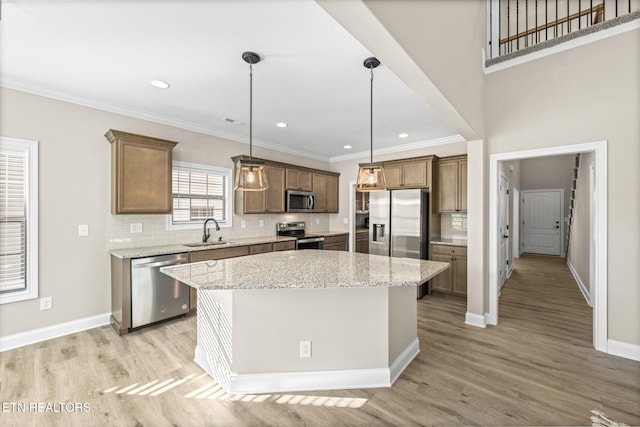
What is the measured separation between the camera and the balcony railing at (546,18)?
3.55 m

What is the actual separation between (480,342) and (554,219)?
745 centimetres

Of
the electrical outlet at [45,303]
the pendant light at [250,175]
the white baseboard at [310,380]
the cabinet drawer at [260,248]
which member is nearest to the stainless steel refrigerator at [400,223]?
the cabinet drawer at [260,248]

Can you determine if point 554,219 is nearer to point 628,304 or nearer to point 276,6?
point 628,304

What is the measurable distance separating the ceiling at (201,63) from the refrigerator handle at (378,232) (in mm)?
1658

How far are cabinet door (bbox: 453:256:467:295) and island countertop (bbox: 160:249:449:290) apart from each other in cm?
220

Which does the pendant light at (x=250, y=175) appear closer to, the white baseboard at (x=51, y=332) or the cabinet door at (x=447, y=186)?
the white baseboard at (x=51, y=332)

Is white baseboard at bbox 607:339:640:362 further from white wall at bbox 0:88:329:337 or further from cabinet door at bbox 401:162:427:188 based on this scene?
white wall at bbox 0:88:329:337

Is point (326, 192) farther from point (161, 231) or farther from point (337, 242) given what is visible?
point (161, 231)

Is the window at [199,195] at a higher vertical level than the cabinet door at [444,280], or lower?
higher

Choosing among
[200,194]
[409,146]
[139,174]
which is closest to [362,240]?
[409,146]

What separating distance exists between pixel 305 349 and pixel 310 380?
24cm

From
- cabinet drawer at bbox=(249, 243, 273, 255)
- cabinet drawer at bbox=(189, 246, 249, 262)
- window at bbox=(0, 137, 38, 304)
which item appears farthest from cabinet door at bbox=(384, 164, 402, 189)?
window at bbox=(0, 137, 38, 304)

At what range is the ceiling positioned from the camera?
2.12m

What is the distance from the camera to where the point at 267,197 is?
5.14m
